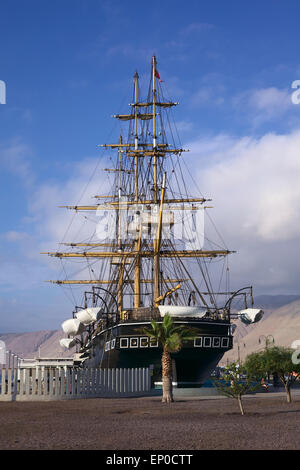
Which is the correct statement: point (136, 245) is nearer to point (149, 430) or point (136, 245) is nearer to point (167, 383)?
point (167, 383)

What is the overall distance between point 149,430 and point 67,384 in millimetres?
17366

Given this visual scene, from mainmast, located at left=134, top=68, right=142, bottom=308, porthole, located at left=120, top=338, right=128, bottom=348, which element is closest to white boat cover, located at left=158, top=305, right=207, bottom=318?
porthole, located at left=120, top=338, right=128, bottom=348

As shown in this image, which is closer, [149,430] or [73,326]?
[149,430]

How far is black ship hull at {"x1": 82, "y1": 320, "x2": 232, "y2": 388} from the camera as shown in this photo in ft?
154

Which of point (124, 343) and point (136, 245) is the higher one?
point (136, 245)

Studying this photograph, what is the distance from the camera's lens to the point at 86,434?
14.5 meters

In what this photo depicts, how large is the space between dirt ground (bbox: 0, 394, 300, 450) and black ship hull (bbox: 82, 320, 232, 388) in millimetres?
24106

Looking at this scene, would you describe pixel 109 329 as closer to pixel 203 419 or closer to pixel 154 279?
pixel 154 279

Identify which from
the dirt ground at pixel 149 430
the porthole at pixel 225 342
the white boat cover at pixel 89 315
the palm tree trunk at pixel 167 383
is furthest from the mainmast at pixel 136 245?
the dirt ground at pixel 149 430

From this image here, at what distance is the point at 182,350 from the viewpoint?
4638 centimetres

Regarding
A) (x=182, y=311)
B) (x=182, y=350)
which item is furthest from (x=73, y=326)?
(x=182, y=350)

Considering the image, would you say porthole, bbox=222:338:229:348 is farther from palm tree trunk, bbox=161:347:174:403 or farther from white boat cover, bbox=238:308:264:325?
palm tree trunk, bbox=161:347:174:403

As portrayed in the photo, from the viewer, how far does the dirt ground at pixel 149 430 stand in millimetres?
12555

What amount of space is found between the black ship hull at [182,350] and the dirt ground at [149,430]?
949 inches
